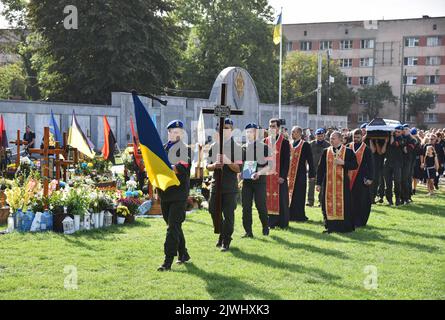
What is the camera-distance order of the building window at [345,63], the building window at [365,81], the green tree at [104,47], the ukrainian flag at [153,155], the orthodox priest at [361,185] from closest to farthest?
the ukrainian flag at [153,155] < the orthodox priest at [361,185] < the green tree at [104,47] < the building window at [365,81] < the building window at [345,63]

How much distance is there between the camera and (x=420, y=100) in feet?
245

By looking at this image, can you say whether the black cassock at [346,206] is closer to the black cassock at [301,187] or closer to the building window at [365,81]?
the black cassock at [301,187]

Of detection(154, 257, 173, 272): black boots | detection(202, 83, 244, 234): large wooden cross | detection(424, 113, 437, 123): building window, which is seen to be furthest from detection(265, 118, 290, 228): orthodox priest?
detection(424, 113, 437, 123): building window

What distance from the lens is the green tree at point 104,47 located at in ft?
124

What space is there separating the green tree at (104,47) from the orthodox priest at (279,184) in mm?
26365

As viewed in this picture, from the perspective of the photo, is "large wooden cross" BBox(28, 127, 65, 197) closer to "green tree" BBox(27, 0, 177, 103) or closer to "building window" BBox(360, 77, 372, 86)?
"green tree" BBox(27, 0, 177, 103)

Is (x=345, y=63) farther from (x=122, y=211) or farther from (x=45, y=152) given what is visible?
(x=45, y=152)

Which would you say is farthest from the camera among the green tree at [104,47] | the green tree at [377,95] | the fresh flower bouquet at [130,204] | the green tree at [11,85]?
the green tree at [377,95]

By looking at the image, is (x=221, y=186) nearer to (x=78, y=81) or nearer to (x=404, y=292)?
(x=404, y=292)

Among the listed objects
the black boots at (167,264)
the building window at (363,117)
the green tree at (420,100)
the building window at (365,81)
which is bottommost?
the black boots at (167,264)

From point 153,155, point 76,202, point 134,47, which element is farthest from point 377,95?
point 153,155

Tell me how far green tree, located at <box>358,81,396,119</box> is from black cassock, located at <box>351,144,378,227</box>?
210ft

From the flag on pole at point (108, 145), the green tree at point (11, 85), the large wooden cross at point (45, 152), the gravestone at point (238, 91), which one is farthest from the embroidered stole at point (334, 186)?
the green tree at point (11, 85)

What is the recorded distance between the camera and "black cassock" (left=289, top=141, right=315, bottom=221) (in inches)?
529
